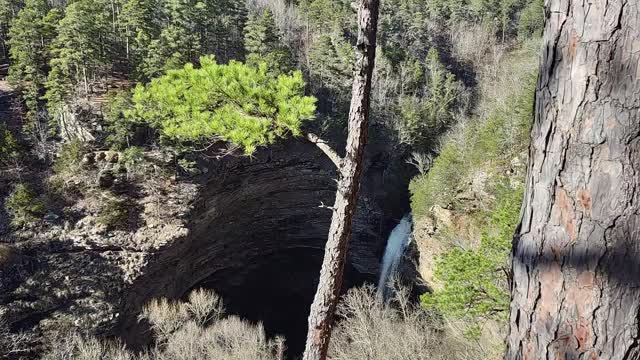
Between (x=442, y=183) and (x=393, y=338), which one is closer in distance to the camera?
(x=393, y=338)

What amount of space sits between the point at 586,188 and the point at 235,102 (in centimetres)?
352

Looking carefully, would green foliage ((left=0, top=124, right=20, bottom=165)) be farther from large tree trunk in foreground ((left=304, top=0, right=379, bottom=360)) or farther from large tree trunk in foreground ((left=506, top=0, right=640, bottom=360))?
large tree trunk in foreground ((left=506, top=0, right=640, bottom=360))

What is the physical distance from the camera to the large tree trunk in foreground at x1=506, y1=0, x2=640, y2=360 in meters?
1.24

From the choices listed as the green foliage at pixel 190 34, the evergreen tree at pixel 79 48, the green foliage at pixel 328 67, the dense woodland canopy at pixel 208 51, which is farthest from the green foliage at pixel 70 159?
the green foliage at pixel 328 67

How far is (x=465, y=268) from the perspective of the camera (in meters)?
7.67

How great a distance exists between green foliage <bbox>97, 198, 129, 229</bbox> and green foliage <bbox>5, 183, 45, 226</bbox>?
2127 millimetres

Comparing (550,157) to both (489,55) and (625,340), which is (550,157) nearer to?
(625,340)

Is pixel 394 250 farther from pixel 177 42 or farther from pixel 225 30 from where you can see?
pixel 225 30

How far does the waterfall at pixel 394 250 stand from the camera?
22.4 meters

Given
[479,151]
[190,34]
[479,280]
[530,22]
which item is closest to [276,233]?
[479,151]

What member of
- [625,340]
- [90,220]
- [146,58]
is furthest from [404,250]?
[625,340]

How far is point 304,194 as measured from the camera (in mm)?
25297

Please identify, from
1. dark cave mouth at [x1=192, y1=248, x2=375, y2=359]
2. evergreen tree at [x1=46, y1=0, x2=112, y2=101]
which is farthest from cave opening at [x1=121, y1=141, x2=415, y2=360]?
evergreen tree at [x1=46, y1=0, x2=112, y2=101]

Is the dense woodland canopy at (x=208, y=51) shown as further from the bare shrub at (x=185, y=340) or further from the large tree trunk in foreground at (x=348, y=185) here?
the large tree trunk in foreground at (x=348, y=185)
